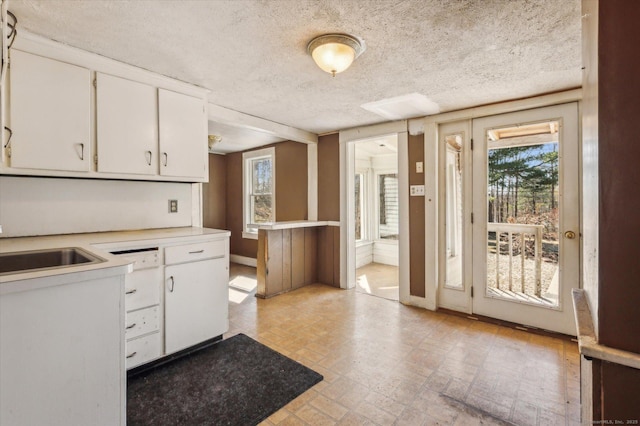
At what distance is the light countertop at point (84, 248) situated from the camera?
1.16 meters

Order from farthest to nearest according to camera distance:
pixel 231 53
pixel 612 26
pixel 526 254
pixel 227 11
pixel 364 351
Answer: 1. pixel 526 254
2. pixel 364 351
3. pixel 231 53
4. pixel 227 11
5. pixel 612 26

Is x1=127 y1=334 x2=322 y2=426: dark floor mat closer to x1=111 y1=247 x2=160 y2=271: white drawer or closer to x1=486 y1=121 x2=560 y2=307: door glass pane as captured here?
x1=111 y1=247 x2=160 y2=271: white drawer

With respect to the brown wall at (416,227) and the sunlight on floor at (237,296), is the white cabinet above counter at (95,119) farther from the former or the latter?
the brown wall at (416,227)

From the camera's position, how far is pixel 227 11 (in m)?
1.63

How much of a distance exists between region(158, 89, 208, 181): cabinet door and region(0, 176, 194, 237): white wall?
0.31 m

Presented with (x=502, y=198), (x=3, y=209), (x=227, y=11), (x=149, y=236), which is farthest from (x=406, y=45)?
(x=3, y=209)

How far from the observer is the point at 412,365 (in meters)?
2.29

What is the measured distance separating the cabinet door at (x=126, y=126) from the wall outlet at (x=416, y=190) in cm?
281

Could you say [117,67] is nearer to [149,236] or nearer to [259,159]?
[149,236]

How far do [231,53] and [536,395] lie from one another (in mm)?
3126

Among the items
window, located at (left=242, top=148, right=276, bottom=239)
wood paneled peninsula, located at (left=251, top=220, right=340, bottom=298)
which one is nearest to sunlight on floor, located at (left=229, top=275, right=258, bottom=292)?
wood paneled peninsula, located at (left=251, top=220, right=340, bottom=298)

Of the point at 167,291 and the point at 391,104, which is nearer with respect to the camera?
the point at 167,291

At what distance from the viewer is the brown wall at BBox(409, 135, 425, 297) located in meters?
3.61

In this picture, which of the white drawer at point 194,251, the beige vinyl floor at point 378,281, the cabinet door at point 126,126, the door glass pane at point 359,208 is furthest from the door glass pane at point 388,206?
the cabinet door at point 126,126
